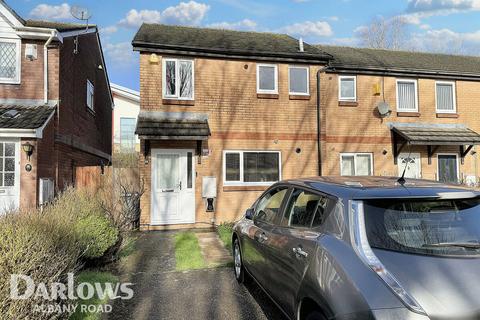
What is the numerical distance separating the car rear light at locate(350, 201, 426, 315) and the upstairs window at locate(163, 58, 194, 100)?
30.2ft

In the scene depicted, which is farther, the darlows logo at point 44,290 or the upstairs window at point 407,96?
the upstairs window at point 407,96

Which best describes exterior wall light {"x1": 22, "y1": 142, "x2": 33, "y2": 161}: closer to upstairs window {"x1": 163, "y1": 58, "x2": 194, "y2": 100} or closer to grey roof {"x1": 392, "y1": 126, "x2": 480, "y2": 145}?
upstairs window {"x1": 163, "y1": 58, "x2": 194, "y2": 100}

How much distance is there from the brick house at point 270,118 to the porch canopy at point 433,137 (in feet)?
0.13

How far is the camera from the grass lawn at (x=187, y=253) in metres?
6.89

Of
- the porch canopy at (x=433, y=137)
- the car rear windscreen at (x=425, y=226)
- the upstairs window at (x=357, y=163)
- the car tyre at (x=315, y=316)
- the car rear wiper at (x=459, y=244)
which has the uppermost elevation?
the porch canopy at (x=433, y=137)

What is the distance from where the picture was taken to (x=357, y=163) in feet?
43.7

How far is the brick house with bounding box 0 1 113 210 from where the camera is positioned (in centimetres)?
973

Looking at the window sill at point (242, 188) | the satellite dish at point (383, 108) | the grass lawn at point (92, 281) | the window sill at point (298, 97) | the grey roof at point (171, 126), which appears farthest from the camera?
the satellite dish at point (383, 108)

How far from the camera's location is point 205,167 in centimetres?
1137

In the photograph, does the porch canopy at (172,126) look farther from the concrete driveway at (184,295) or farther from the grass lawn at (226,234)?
the concrete driveway at (184,295)

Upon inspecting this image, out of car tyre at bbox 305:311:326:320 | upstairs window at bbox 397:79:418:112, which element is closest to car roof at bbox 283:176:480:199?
car tyre at bbox 305:311:326:320

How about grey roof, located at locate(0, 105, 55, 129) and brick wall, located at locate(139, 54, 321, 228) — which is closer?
grey roof, located at locate(0, 105, 55, 129)

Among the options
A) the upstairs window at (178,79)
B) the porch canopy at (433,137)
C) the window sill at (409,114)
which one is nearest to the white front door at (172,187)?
the upstairs window at (178,79)

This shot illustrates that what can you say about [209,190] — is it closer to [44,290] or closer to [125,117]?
[44,290]
